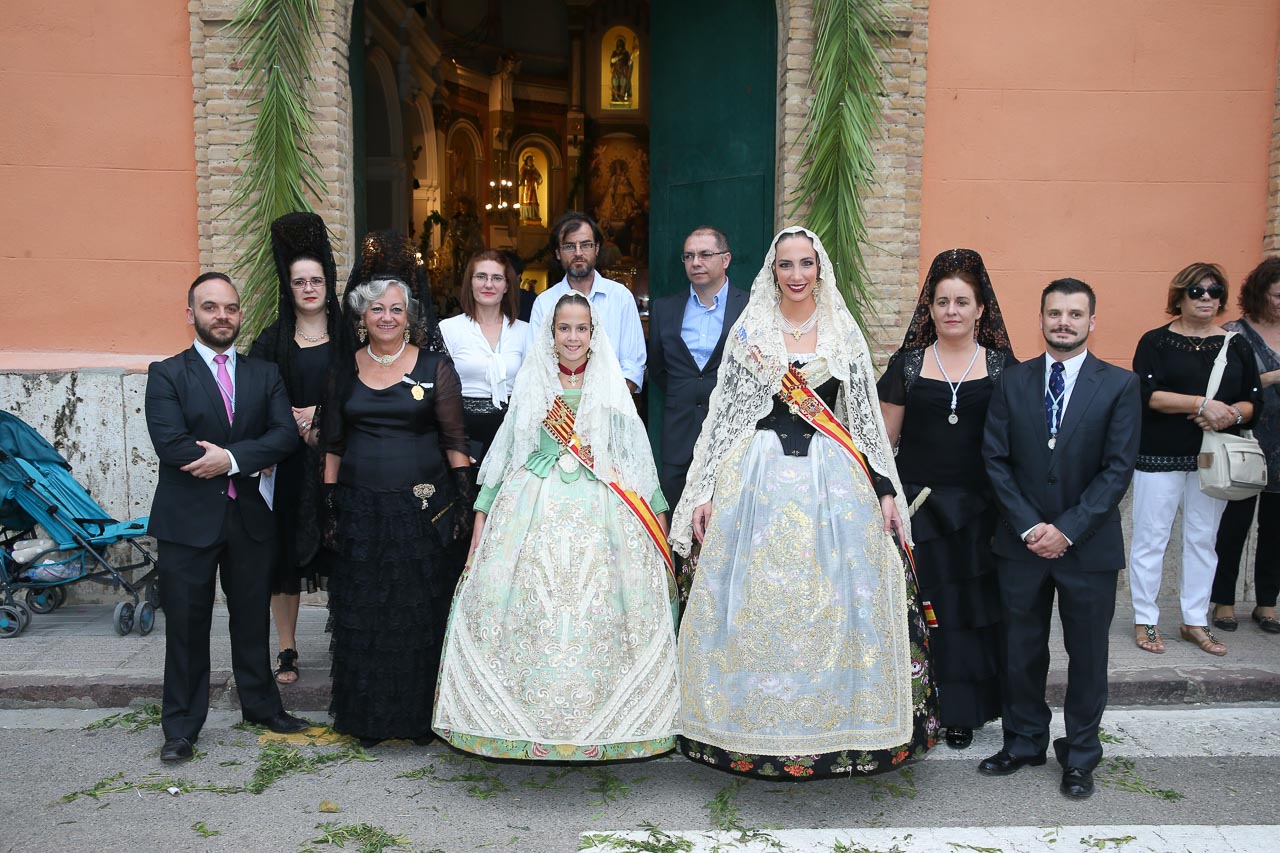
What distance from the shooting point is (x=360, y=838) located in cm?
360

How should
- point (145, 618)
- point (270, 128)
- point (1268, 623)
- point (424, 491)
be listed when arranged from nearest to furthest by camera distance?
point (424, 491)
point (145, 618)
point (1268, 623)
point (270, 128)

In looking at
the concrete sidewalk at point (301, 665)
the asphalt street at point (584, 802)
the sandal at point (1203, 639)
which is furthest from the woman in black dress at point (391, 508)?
the sandal at point (1203, 639)

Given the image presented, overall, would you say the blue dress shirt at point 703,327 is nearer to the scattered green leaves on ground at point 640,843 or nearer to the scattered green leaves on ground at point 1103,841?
the scattered green leaves on ground at point 640,843

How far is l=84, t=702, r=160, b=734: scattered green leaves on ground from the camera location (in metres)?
4.69

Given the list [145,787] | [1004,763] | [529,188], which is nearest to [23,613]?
[145,787]

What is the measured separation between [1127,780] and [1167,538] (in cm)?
186

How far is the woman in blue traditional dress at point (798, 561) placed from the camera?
3.66 m

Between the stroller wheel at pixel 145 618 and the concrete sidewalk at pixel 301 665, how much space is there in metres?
0.05

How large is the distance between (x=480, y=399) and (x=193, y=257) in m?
2.79

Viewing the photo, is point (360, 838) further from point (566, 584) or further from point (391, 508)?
point (391, 508)

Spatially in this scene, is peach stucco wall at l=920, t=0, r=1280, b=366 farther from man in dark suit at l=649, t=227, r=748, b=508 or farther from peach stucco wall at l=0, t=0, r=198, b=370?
peach stucco wall at l=0, t=0, r=198, b=370

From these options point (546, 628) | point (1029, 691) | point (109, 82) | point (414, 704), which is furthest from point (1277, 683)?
point (109, 82)

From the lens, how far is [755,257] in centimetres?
697

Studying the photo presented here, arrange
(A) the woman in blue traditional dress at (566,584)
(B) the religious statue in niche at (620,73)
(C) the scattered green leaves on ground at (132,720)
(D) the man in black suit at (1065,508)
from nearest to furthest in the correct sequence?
(A) the woman in blue traditional dress at (566,584) → (D) the man in black suit at (1065,508) → (C) the scattered green leaves on ground at (132,720) → (B) the religious statue in niche at (620,73)
